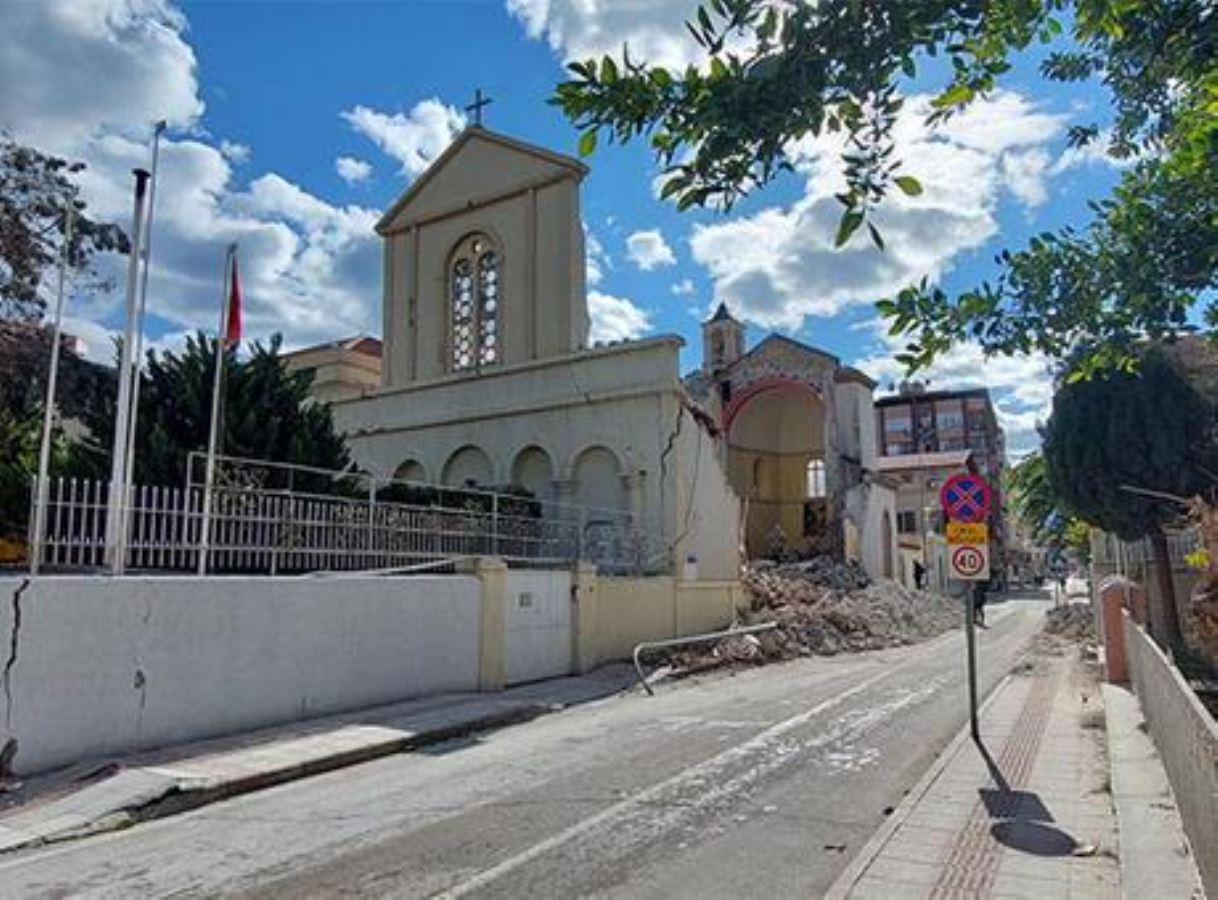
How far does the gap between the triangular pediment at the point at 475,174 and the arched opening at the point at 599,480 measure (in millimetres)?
7449

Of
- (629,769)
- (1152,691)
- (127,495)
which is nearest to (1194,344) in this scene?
(1152,691)

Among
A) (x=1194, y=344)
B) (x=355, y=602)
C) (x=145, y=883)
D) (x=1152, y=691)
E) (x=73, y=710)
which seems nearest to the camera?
(x=145, y=883)

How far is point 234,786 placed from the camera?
8383 millimetres

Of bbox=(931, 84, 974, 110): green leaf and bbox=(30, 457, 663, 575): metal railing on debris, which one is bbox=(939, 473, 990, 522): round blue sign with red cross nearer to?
bbox=(30, 457, 663, 575): metal railing on debris

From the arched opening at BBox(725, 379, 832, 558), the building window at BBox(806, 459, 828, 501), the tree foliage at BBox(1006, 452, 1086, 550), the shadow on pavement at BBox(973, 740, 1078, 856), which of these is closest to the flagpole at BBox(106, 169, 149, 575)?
the shadow on pavement at BBox(973, 740, 1078, 856)

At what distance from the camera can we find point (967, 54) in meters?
3.45

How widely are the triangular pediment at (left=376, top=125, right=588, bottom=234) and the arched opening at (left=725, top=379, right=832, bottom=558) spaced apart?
57.9ft

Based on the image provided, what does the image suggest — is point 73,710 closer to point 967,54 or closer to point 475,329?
point 967,54

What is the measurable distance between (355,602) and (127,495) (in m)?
3.16

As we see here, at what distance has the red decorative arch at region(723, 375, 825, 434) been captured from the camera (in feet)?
126

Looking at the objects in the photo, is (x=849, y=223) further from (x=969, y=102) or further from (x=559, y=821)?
(x=559, y=821)

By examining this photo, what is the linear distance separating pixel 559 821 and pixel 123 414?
7.06 metres

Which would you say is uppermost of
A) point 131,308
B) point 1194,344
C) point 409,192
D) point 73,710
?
point 409,192

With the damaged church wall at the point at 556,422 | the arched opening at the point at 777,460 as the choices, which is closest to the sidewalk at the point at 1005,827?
the damaged church wall at the point at 556,422
